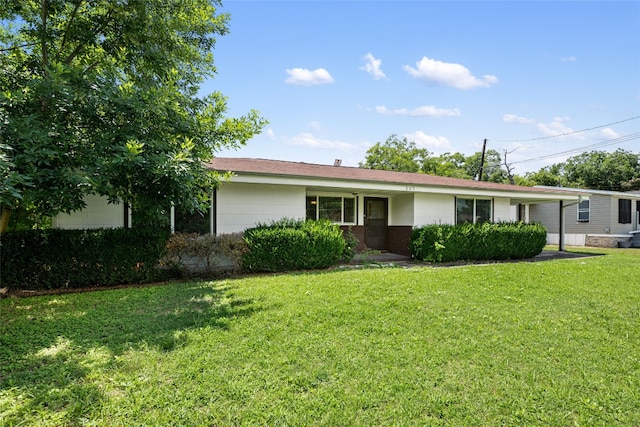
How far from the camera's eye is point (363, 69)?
1320 centimetres

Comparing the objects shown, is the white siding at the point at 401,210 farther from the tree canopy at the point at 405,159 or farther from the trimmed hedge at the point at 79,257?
the tree canopy at the point at 405,159

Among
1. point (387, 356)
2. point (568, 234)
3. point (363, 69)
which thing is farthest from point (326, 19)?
point (568, 234)

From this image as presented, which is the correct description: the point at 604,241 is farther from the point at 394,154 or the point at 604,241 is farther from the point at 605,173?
the point at 605,173

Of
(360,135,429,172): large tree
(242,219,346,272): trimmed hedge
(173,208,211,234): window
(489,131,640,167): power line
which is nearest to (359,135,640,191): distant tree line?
(360,135,429,172): large tree

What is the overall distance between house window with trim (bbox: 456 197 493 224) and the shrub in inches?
345

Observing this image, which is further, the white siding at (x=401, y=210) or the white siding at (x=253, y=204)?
the white siding at (x=401, y=210)

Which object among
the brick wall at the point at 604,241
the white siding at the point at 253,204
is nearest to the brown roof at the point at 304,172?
the white siding at the point at 253,204

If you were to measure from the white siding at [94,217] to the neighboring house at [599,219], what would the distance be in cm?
2227

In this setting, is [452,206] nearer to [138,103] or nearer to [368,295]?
[368,295]

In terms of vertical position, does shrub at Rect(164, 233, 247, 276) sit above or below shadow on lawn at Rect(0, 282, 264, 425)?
above

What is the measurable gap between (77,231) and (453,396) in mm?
7536

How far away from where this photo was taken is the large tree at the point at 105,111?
15.5ft

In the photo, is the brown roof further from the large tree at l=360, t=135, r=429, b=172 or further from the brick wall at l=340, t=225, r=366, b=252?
the large tree at l=360, t=135, r=429, b=172

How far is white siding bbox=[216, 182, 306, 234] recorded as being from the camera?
9.35m
